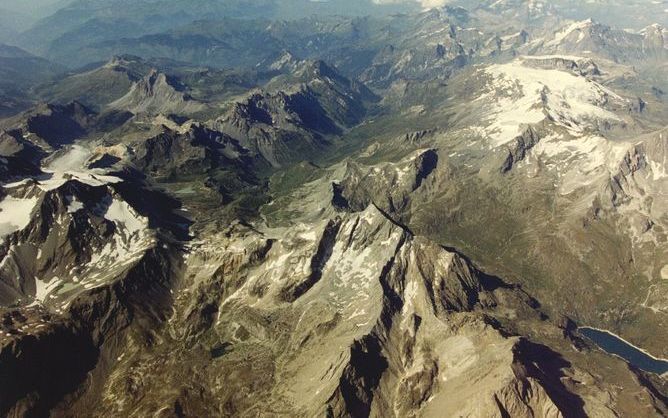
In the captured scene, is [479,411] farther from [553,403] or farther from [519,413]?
[553,403]

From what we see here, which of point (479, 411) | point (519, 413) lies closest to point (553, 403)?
point (519, 413)
